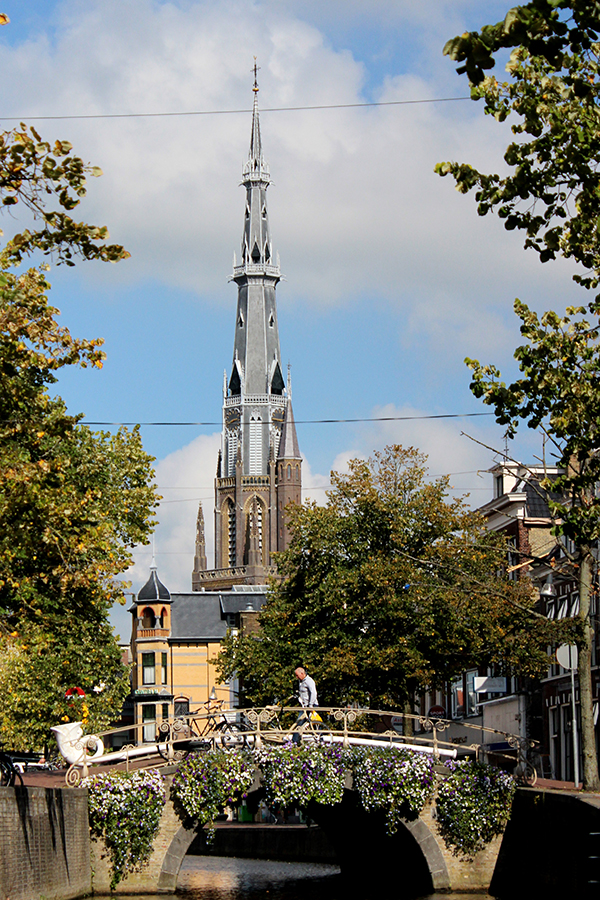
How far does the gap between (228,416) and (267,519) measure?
1465 centimetres

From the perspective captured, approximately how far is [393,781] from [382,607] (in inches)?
607

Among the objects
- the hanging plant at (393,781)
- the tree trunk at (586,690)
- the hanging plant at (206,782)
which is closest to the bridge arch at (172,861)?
the hanging plant at (206,782)

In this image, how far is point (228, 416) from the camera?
595ft

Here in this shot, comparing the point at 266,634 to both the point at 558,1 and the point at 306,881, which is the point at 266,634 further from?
the point at 558,1

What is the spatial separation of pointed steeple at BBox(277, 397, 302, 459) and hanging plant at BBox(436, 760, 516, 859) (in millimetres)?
146967

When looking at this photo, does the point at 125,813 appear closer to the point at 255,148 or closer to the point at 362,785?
the point at 362,785

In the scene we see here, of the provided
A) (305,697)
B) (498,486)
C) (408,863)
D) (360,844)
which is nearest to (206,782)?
(305,697)

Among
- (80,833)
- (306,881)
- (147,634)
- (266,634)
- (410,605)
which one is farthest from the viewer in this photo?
(147,634)

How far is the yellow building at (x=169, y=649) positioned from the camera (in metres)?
96.2

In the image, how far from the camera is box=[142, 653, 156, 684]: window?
9731 cm

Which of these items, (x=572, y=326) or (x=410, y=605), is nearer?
(x=572, y=326)

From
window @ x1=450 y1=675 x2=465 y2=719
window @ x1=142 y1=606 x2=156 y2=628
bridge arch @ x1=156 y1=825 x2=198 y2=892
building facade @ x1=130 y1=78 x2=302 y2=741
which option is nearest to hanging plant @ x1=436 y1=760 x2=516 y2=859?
bridge arch @ x1=156 y1=825 x2=198 y2=892

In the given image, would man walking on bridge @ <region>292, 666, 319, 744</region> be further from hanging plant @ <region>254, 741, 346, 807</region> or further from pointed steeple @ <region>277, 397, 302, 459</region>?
pointed steeple @ <region>277, 397, 302, 459</region>

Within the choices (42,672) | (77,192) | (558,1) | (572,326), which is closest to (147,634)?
(42,672)
